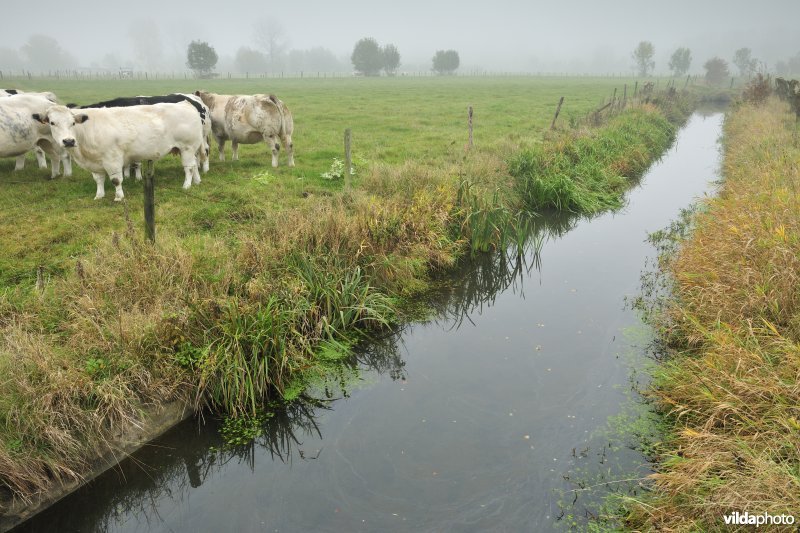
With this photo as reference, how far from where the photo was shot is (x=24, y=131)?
10.8m

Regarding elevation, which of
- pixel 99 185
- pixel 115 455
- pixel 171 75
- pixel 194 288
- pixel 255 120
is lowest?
pixel 115 455

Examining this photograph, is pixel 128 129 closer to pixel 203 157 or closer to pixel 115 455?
pixel 203 157

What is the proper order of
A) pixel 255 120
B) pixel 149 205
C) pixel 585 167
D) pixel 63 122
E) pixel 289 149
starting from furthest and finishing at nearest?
pixel 585 167, pixel 289 149, pixel 255 120, pixel 63 122, pixel 149 205

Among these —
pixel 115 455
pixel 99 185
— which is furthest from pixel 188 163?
pixel 115 455

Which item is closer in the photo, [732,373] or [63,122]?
[732,373]

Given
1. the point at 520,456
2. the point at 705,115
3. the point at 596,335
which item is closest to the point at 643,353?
the point at 596,335

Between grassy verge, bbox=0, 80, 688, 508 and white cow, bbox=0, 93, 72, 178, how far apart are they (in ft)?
1.82

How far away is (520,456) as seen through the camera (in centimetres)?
507

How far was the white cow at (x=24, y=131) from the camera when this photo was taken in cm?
1059

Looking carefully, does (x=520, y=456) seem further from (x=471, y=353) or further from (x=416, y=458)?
(x=471, y=353)

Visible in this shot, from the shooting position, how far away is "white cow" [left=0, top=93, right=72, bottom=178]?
1059 cm

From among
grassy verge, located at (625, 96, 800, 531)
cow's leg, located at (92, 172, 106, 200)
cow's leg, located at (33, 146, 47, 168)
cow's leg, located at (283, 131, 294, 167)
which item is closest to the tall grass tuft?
grassy verge, located at (625, 96, 800, 531)

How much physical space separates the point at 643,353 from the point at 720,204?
395 cm

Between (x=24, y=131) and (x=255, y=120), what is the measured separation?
4643 millimetres
